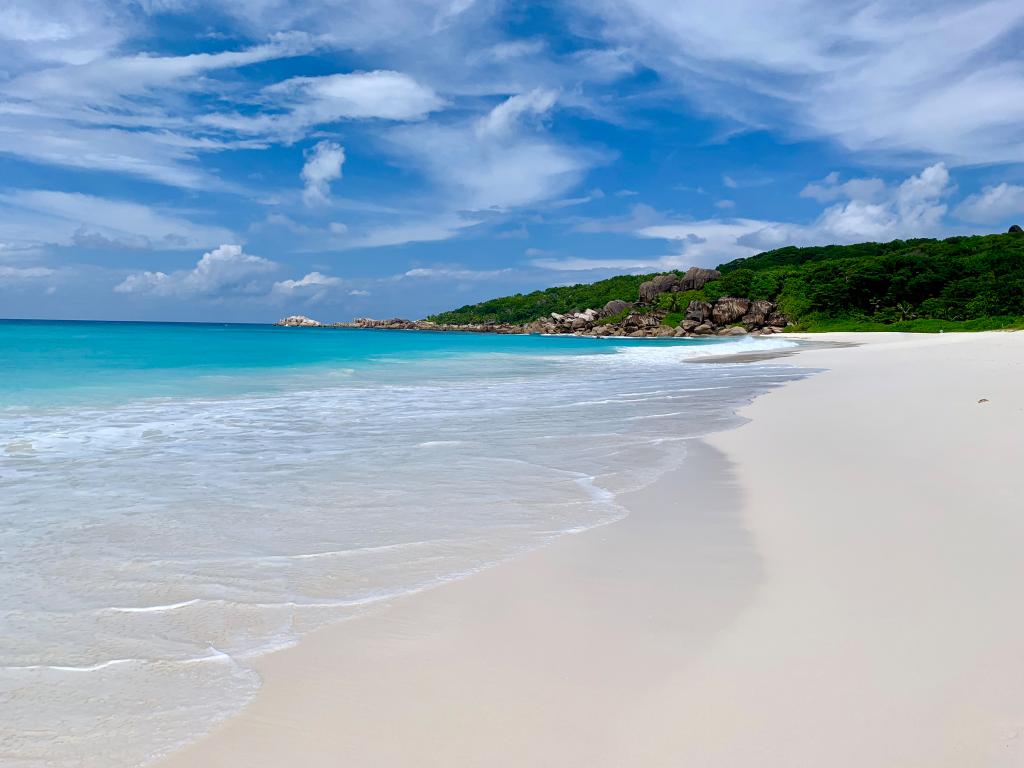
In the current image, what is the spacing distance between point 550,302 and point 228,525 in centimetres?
12337

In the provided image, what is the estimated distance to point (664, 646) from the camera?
119 inches

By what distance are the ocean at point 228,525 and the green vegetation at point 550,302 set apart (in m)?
97.7

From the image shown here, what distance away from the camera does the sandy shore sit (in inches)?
90.3

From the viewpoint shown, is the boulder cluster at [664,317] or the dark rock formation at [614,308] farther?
the dark rock formation at [614,308]

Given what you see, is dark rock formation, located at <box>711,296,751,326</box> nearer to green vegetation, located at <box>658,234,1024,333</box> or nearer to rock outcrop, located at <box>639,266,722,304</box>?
green vegetation, located at <box>658,234,1024,333</box>

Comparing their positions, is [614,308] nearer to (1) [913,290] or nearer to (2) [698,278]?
(2) [698,278]

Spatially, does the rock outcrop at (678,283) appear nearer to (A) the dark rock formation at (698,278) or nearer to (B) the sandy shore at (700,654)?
(A) the dark rock formation at (698,278)

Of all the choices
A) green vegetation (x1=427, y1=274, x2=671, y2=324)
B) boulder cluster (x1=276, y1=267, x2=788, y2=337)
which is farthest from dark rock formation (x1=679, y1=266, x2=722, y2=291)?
green vegetation (x1=427, y1=274, x2=671, y2=324)

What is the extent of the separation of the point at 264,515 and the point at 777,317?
243 ft

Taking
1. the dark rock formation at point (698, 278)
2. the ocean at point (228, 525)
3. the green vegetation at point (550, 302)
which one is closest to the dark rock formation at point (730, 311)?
the dark rock formation at point (698, 278)

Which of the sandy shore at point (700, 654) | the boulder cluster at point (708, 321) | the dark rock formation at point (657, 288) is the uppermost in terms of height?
the dark rock formation at point (657, 288)

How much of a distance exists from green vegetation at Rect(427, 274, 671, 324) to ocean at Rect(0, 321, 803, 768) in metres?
97.7

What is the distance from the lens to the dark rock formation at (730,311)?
7400 cm

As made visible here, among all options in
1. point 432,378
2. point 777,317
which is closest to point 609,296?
point 777,317
